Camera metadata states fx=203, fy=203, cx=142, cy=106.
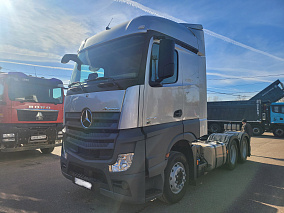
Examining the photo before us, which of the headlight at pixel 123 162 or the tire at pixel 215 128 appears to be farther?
the tire at pixel 215 128

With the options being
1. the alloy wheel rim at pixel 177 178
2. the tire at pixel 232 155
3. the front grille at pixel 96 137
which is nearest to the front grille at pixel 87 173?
the front grille at pixel 96 137

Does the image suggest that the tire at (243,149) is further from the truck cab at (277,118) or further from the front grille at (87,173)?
the truck cab at (277,118)

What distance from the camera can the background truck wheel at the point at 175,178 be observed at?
11.0ft

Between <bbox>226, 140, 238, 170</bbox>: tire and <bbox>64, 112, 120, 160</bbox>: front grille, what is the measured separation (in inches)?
163

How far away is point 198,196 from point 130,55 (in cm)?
294

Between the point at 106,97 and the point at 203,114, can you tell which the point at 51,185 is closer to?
the point at 106,97

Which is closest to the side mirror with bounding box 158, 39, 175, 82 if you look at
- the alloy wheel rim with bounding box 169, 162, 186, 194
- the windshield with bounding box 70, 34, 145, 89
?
the windshield with bounding box 70, 34, 145, 89

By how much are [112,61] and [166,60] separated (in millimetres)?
986

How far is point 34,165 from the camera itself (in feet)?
20.8

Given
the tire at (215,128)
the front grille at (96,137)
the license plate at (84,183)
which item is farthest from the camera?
the tire at (215,128)

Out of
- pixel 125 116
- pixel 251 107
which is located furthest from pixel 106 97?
Answer: pixel 251 107

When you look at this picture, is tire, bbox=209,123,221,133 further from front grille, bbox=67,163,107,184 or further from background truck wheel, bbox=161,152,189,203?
front grille, bbox=67,163,107,184

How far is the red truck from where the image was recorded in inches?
258

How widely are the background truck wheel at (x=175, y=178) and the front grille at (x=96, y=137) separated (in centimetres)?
110
